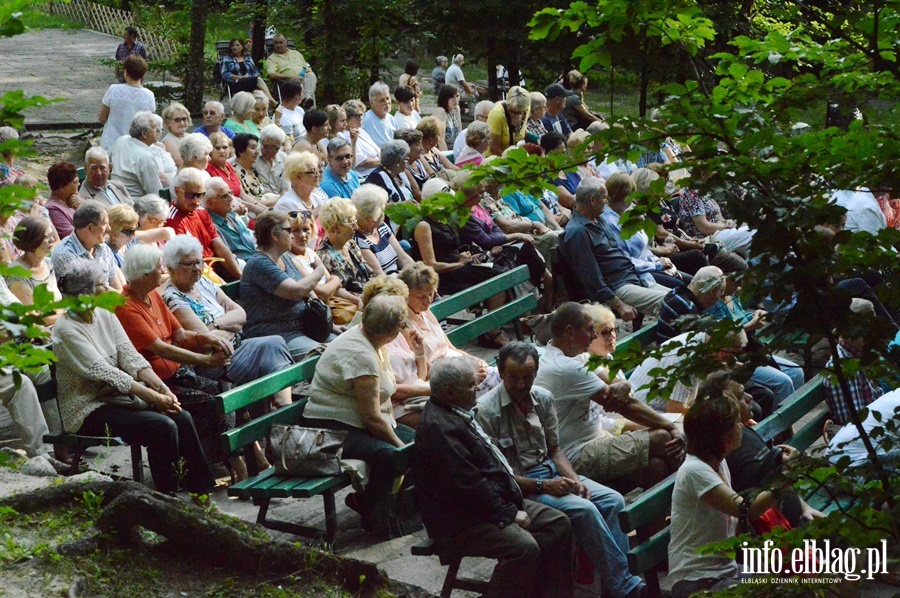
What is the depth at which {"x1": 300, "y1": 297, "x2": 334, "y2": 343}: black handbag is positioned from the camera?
25.3 feet

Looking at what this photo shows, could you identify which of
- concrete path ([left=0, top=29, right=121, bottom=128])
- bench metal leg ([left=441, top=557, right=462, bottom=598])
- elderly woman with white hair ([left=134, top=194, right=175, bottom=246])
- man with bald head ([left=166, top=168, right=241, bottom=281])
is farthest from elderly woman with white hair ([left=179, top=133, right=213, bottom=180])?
concrete path ([left=0, top=29, right=121, bottom=128])

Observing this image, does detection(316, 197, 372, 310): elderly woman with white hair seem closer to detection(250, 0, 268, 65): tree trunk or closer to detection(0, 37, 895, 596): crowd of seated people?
detection(0, 37, 895, 596): crowd of seated people

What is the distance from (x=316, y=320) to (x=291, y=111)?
554cm

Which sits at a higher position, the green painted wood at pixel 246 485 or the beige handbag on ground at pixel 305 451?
the beige handbag on ground at pixel 305 451

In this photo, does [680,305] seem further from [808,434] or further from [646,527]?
[646,527]

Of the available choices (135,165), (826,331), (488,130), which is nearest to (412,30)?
(488,130)

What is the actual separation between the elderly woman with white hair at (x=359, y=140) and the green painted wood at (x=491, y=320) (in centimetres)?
296

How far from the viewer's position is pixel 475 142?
1150 cm

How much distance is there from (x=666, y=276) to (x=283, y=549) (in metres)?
5.79

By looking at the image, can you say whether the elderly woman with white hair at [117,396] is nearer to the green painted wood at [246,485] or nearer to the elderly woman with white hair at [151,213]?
the green painted wood at [246,485]

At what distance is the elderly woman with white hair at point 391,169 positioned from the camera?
33.3ft

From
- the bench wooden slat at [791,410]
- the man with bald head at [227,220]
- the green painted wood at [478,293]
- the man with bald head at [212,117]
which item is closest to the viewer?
the bench wooden slat at [791,410]

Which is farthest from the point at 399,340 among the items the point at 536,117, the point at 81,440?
the point at 536,117

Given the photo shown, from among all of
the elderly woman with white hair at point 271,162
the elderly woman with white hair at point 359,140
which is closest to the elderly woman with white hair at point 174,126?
the elderly woman with white hair at point 271,162
